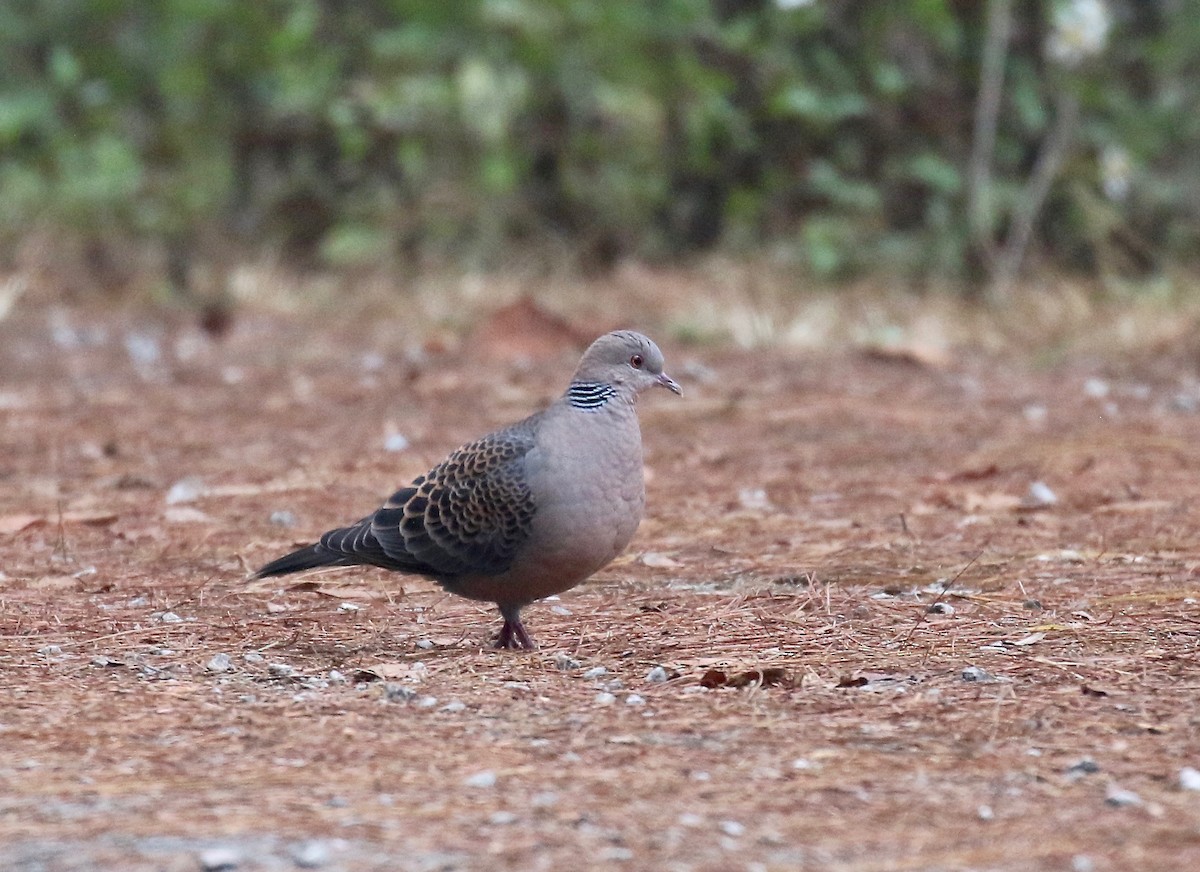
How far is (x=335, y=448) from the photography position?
680 centimetres

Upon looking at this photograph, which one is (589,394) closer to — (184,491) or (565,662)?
(565,662)

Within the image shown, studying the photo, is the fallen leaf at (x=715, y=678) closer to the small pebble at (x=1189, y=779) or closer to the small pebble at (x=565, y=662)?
the small pebble at (x=565, y=662)

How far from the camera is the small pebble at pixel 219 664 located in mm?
3813

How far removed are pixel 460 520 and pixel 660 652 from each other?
2.01ft

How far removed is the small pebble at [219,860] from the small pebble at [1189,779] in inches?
58.4

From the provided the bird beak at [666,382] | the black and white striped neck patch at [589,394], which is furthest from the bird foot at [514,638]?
the bird beak at [666,382]

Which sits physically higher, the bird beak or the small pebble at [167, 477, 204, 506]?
the bird beak

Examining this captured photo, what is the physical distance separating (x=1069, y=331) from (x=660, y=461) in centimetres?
379

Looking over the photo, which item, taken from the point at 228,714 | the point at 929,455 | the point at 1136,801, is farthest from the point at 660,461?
the point at 1136,801

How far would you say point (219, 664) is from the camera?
3838 millimetres

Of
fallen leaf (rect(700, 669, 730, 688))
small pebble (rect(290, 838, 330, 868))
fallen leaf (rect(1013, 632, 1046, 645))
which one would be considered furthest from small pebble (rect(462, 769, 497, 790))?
fallen leaf (rect(1013, 632, 1046, 645))

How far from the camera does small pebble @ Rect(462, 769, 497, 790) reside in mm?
2920

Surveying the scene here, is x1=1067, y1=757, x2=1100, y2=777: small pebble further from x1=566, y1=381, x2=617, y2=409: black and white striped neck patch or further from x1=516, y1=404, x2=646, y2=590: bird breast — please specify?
x1=566, y1=381, x2=617, y2=409: black and white striped neck patch

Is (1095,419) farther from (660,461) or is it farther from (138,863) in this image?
(138,863)
